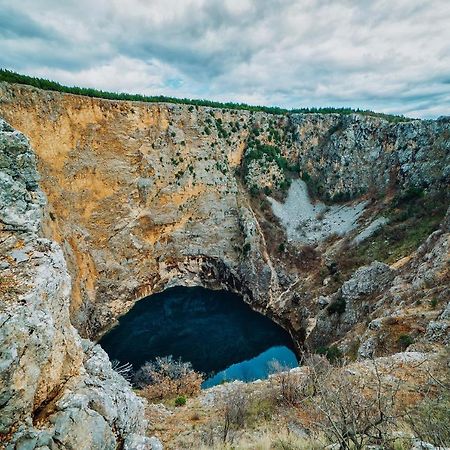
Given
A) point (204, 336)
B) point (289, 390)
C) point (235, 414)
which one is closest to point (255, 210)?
point (204, 336)

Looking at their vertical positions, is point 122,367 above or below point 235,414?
below

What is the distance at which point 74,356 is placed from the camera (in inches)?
404

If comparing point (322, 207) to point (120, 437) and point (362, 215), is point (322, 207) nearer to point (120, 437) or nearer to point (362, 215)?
point (362, 215)

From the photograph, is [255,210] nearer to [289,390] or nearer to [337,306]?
[337,306]

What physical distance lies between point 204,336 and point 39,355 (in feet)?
127

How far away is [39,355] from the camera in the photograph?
27.1 feet

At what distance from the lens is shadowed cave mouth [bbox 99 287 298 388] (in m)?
39.7

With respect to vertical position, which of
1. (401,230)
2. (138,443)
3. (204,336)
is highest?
(401,230)

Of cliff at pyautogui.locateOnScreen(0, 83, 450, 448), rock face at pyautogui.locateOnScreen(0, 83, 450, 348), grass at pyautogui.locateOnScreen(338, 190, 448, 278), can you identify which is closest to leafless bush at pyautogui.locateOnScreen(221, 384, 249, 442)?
cliff at pyautogui.locateOnScreen(0, 83, 450, 448)

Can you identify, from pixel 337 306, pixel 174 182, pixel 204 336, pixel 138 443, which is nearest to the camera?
pixel 138 443

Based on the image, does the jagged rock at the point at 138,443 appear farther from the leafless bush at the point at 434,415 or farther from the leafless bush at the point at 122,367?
the leafless bush at the point at 434,415

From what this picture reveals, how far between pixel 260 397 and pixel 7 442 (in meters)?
13.8

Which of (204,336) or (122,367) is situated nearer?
(122,367)

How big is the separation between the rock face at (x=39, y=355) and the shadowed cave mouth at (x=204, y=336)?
27910 mm
